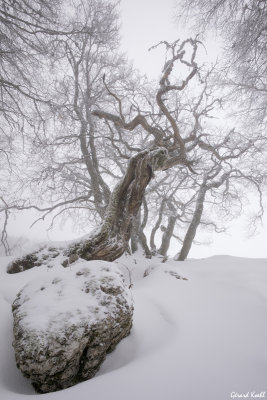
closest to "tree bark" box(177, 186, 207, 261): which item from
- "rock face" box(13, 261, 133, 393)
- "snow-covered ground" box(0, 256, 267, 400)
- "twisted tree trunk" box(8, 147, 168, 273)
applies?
"twisted tree trunk" box(8, 147, 168, 273)

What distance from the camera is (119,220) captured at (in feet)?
14.4

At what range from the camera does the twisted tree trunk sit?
3.99m

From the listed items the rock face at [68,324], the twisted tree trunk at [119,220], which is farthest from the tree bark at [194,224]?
the rock face at [68,324]

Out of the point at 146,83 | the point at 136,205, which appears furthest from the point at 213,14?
the point at 146,83

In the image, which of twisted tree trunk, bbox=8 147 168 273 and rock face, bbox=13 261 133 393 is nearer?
rock face, bbox=13 261 133 393

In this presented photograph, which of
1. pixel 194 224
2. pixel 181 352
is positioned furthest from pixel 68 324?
pixel 194 224

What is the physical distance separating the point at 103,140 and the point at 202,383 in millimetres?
7453

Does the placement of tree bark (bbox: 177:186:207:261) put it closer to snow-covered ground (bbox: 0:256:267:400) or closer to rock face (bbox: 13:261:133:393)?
snow-covered ground (bbox: 0:256:267:400)

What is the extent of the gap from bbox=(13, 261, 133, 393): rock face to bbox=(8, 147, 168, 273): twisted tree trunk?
1.68 meters

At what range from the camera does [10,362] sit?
170 cm

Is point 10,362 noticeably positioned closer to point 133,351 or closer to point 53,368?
point 53,368

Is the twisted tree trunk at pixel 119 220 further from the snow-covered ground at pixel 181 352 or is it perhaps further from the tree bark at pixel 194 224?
the tree bark at pixel 194 224

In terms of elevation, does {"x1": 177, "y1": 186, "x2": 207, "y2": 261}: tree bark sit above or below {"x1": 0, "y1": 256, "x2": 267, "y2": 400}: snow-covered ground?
above

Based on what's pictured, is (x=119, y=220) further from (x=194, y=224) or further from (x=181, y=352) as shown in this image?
(x=194, y=224)
